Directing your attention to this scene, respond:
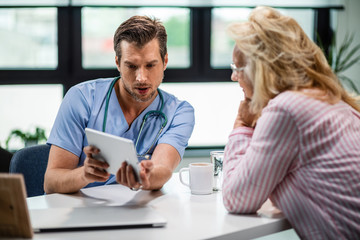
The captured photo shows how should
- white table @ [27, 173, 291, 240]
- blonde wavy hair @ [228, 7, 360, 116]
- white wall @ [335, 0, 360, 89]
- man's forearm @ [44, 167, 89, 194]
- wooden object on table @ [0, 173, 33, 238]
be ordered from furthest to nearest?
white wall @ [335, 0, 360, 89] → man's forearm @ [44, 167, 89, 194] → blonde wavy hair @ [228, 7, 360, 116] → white table @ [27, 173, 291, 240] → wooden object on table @ [0, 173, 33, 238]

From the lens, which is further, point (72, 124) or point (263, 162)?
point (72, 124)

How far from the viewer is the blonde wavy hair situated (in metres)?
1.30

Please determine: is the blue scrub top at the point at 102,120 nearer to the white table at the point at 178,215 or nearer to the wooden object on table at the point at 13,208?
the white table at the point at 178,215

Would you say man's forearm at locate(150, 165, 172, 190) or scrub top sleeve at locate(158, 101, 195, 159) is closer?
man's forearm at locate(150, 165, 172, 190)

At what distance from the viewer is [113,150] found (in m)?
1.30

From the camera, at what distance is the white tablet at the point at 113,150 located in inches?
48.5

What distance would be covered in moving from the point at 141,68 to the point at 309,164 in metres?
0.84

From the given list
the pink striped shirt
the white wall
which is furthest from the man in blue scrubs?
the white wall

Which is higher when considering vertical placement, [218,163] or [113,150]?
[113,150]

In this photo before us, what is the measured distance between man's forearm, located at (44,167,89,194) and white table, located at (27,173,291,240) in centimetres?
3

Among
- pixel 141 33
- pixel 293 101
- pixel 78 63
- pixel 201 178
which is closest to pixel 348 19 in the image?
pixel 78 63

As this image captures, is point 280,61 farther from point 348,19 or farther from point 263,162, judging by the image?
point 348,19

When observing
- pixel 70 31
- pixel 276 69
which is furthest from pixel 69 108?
pixel 70 31

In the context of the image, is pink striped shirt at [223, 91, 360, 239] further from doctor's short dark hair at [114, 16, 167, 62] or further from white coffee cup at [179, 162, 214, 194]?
doctor's short dark hair at [114, 16, 167, 62]
